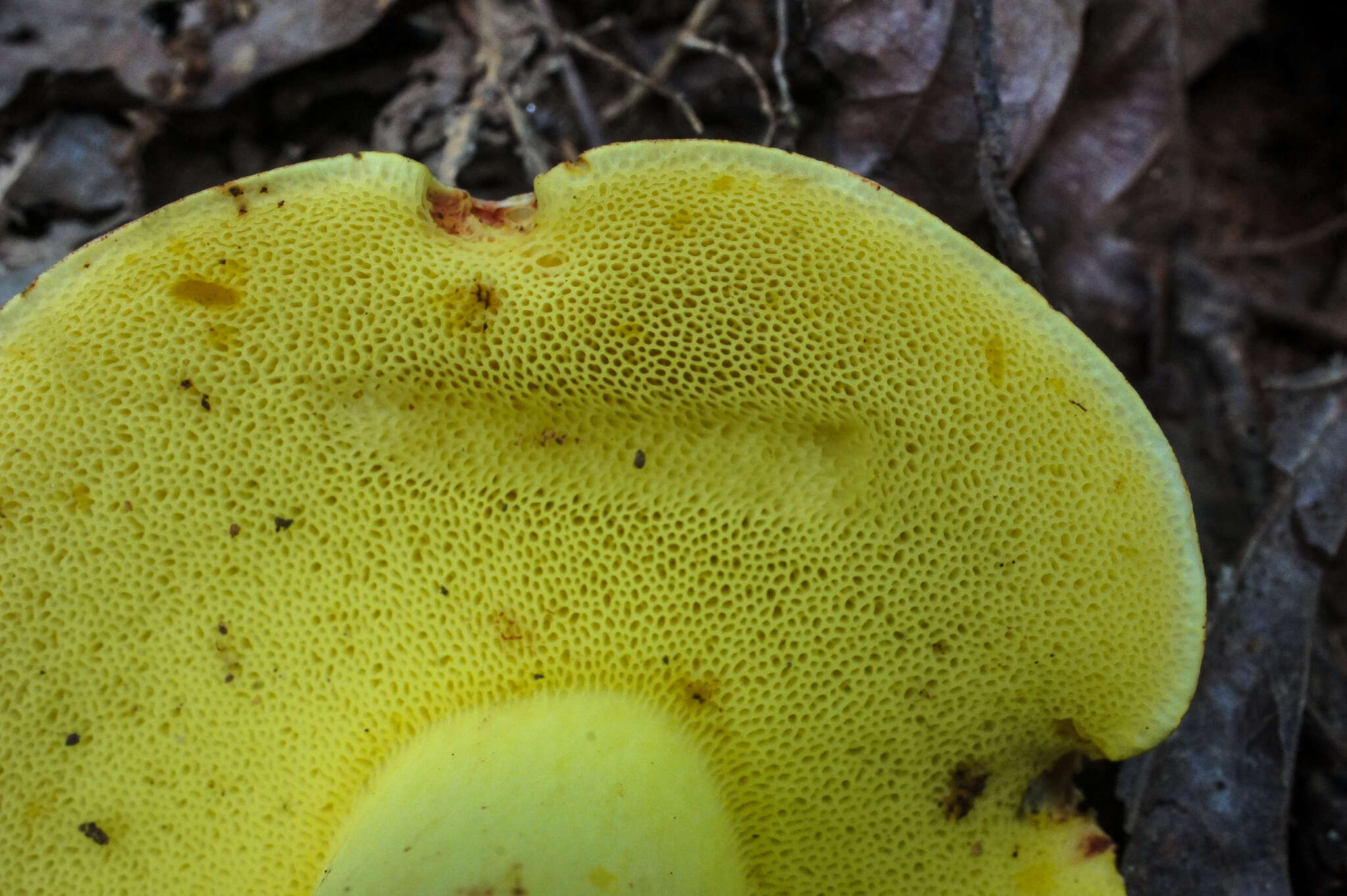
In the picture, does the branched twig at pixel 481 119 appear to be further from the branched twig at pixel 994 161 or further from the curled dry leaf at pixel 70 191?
the branched twig at pixel 994 161

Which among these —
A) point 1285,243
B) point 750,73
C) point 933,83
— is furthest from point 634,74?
point 1285,243

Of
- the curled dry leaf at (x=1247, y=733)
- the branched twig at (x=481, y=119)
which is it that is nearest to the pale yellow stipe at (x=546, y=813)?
the curled dry leaf at (x=1247, y=733)

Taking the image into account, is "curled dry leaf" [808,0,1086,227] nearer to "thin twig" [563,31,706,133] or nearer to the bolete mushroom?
"thin twig" [563,31,706,133]

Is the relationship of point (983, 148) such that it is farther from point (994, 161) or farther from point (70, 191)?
point (70, 191)

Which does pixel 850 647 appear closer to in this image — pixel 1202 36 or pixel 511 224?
pixel 511 224

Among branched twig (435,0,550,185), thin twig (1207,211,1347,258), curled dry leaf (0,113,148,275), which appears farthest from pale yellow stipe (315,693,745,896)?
thin twig (1207,211,1347,258)

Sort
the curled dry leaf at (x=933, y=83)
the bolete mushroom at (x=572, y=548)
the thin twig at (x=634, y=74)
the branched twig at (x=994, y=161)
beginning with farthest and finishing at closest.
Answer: the thin twig at (x=634, y=74) < the curled dry leaf at (x=933, y=83) < the branched twig at (x=994, y=161) < the bolete mushroom at (x=572, y=548)
